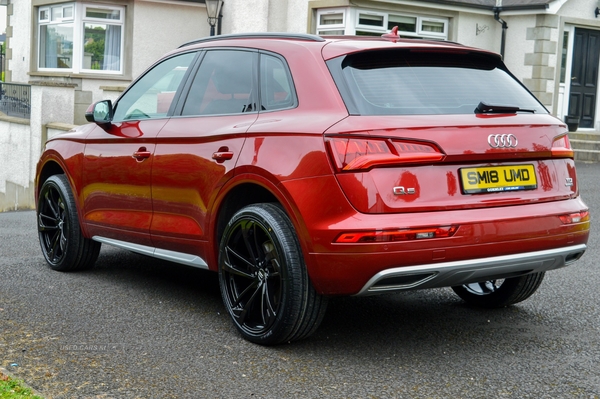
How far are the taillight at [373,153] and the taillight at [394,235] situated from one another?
1.03 feet

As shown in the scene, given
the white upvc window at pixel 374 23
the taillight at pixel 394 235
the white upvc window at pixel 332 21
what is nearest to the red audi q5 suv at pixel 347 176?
the taillight at pixel 394 235

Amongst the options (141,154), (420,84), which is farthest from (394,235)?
(141,154)

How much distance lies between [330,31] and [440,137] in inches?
652

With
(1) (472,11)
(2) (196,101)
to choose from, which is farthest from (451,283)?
(1) (472,11)

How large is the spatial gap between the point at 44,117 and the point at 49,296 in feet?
40.6

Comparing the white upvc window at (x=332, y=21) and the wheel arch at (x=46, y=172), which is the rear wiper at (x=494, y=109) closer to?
the wheel arch at (x=46, y=172)

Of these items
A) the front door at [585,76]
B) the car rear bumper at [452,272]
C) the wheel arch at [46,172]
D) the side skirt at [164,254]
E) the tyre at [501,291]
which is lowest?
the tyre at [501,291]

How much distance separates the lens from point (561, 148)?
4855 mm

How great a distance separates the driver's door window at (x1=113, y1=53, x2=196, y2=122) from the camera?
5.82m

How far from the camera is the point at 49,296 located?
6.02 metres

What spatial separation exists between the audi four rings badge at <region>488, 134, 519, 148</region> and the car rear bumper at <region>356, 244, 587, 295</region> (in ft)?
1.83

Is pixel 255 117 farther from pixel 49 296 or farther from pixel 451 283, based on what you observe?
pixel 49 296

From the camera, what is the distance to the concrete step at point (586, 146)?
61.6ft

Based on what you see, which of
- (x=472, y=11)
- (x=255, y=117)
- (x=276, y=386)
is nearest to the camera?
(x=276, y=386)
